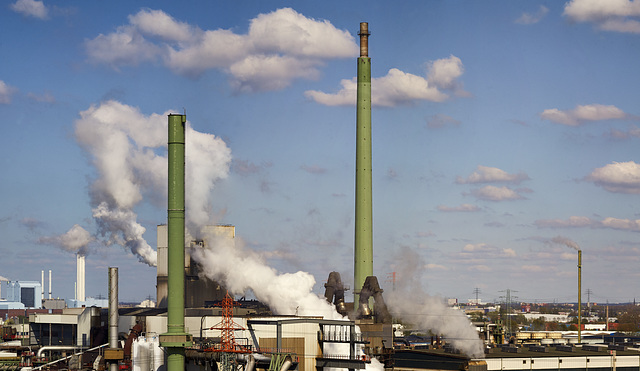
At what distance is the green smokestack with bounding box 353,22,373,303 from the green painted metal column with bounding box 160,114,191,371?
36900 millimetres

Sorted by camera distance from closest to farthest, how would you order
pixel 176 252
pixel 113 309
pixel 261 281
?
pixel 176 252, pixel 113 309, pixel 261 281

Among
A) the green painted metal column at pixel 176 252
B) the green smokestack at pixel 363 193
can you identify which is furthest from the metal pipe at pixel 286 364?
the green smokestack at pixel 363 193

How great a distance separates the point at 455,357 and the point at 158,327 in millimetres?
28893

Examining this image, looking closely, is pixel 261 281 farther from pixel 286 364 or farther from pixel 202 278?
pixel 286 364

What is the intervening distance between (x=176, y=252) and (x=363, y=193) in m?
38.3

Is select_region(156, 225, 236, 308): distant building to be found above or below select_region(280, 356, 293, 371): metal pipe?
above

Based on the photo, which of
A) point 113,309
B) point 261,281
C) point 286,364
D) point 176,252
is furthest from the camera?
point 261,281

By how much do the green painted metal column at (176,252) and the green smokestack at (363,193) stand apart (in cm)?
3690

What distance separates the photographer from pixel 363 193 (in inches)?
3873

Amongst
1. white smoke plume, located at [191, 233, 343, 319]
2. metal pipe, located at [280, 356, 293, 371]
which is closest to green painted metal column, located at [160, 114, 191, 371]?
metal pipe, located at [280, 356, 293, 371]

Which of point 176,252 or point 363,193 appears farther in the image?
point 363,193

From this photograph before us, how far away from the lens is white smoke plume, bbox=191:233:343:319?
301ft

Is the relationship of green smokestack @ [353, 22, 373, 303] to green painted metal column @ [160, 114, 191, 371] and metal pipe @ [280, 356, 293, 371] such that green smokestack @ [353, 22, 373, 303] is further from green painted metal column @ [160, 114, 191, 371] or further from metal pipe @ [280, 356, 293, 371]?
metal pipe @ [280, 356, 293, 371]

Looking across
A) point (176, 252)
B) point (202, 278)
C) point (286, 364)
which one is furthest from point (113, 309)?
point (202, 278)
